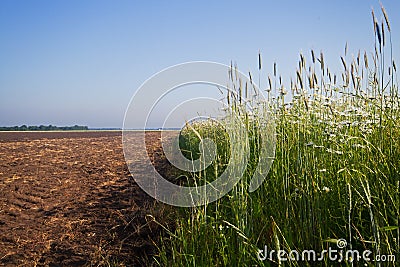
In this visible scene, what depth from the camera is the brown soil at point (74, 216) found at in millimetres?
3221

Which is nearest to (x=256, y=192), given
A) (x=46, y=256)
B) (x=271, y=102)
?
(x=271, y=102)

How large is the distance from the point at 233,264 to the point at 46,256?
1.83m

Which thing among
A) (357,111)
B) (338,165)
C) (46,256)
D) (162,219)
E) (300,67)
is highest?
(300,67)

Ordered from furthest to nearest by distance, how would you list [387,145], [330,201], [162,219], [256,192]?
[162,219], [256,192], [387,145], [330,201]

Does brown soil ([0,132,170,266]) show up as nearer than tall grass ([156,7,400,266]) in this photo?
No

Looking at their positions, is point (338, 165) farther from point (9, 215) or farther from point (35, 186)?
point (35, 186)

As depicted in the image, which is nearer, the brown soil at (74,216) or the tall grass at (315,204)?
the tall grass at (315,204)

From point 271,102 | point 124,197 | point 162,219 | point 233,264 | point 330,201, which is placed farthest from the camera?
point 124,197

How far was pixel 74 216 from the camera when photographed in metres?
4.31

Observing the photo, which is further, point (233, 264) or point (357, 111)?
point (357, 111)

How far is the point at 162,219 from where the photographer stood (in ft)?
11.8

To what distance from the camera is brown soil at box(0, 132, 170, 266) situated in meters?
3.22

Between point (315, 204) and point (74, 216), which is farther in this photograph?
point (74, 216)

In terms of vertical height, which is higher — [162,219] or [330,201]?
[330,201]
